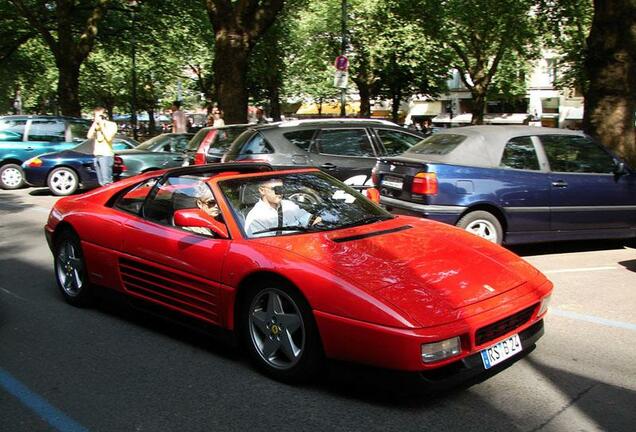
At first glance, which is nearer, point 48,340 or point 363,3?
point 48,340

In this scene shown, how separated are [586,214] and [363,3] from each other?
23.6m

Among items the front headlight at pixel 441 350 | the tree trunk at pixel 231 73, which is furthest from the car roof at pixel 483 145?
the tree trunk at pixel 231 73

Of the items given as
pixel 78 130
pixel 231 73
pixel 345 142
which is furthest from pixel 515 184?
pixel 78 130

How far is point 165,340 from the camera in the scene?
4625mm

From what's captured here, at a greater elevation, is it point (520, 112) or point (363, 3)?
point (363, 3)

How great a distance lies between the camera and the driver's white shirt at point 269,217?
425 centimetres

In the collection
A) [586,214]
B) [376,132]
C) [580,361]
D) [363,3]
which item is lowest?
[580,361]

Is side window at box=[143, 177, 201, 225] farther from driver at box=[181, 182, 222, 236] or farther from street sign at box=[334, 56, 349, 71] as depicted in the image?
street sign at box=[334, 56, 349, 71]

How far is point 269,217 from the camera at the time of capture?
435 centimetres

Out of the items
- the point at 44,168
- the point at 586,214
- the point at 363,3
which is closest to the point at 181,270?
the point at 586,214

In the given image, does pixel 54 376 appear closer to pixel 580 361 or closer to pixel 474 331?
pixel 474 331

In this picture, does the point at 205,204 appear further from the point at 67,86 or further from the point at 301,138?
the point at 67,86

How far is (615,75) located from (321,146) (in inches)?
193

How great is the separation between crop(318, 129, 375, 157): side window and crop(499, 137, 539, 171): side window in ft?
8.98
